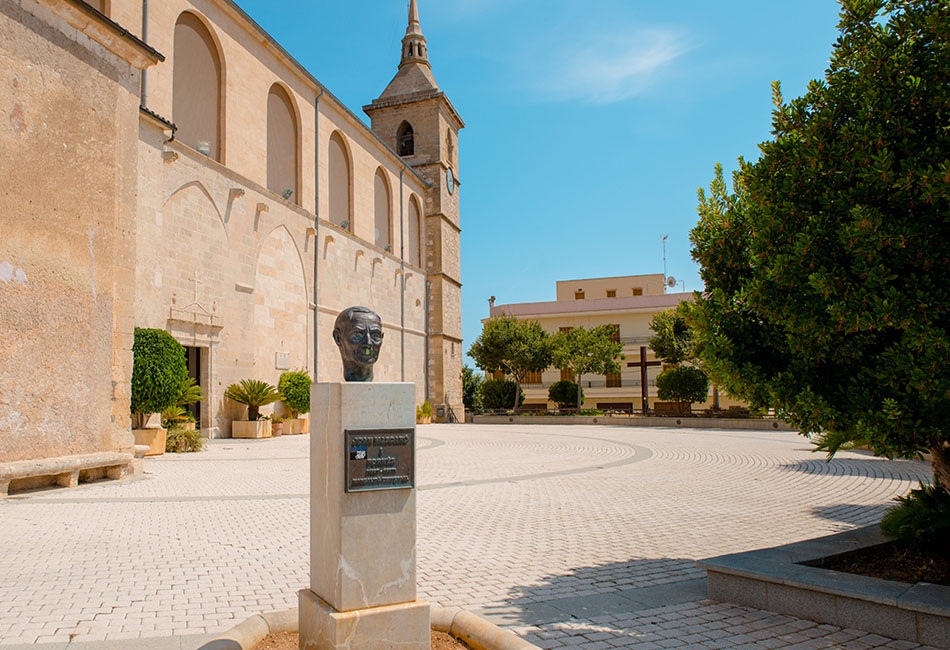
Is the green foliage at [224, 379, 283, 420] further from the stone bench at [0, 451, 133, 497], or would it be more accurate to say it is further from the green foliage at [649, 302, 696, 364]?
the green foliage at [649, 302, 696, 364]

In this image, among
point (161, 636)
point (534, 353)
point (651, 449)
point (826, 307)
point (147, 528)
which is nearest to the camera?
point (161, 636)

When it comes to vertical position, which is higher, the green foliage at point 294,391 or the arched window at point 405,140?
the arched window at point 405,140

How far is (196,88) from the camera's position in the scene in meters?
19.6

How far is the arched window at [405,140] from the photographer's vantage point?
3862 centimetres

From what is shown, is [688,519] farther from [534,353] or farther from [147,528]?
[534,353]

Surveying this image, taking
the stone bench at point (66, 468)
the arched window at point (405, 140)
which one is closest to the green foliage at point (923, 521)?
the stone bench at point (66, 468)

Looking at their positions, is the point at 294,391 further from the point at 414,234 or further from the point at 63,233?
the point at 414,234

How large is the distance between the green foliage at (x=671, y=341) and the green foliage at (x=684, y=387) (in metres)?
0.92

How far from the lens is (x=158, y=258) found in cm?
1697

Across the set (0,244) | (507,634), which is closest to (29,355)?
(0,244)

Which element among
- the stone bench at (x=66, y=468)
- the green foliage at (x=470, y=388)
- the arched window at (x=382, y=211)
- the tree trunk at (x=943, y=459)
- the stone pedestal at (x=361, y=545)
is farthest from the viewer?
the green foliage at (x=470, y=388)

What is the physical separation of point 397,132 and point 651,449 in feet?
90.0

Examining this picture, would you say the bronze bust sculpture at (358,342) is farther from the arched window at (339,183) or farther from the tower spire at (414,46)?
the tower spire at (414,46)

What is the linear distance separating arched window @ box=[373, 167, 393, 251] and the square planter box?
14.3 m
